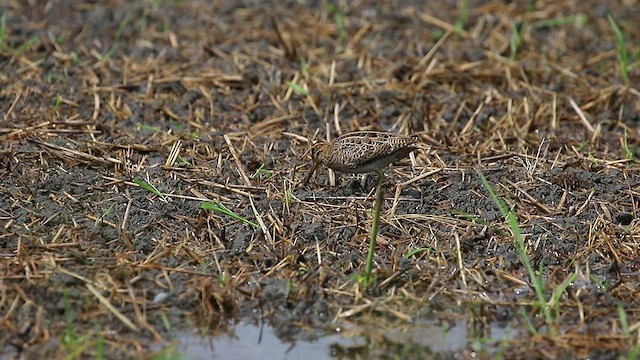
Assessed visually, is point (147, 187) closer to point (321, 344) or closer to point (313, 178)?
point (313, 178)

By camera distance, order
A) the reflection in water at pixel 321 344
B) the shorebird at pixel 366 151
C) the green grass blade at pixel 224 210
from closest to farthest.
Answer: the reflection in water at pixel 321 344, the green grass blade at pixel 224 210, the shorebird at pixel 366 151

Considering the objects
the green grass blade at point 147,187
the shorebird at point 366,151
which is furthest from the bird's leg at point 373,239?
the green grass blade at point 147,187

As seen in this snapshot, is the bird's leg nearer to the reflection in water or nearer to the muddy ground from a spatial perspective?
the muddy ground

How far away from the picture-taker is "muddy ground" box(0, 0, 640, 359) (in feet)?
20.2

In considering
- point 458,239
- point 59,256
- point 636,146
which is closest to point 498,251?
point 458,239

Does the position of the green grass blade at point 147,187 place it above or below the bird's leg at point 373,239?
below

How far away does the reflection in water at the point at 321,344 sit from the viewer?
5840 mm

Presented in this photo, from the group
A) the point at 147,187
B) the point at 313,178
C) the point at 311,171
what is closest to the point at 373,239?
the point at 311,171

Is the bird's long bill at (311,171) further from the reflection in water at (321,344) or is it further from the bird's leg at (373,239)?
the reflection in water at (321,344)

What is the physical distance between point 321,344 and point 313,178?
196 centimetres

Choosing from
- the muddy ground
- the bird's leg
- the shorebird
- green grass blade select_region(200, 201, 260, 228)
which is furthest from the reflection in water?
the shorebird

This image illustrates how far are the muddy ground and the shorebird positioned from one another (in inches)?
10.0

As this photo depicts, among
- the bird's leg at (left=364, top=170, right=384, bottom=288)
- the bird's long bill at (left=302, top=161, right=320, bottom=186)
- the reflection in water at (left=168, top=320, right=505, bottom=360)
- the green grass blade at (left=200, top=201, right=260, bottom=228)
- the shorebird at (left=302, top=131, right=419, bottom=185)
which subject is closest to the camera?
the reflection in water at (left=168, top=320, right=505, bottom=360)

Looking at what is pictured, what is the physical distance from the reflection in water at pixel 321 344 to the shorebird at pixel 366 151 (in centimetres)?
144
